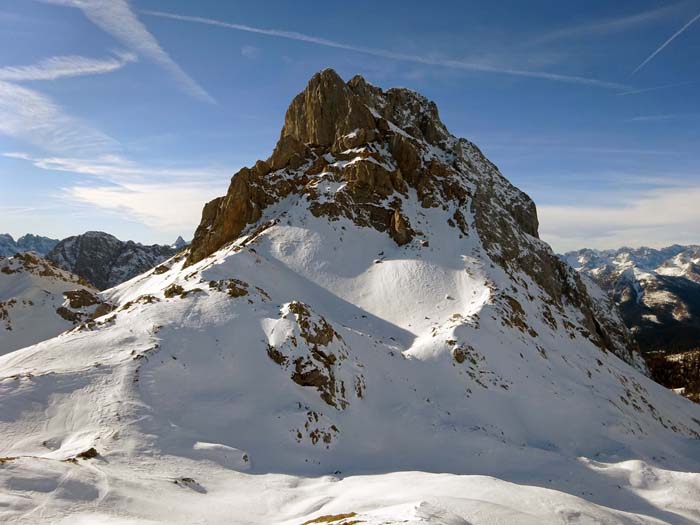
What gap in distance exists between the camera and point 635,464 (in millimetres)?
26953

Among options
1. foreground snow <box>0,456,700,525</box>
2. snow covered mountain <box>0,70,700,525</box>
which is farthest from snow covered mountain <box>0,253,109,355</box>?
foreground snow <box>0,456,700,525</box>

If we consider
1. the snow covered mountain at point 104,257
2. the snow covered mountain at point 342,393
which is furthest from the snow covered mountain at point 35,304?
the snow covered mountain at point 104,257

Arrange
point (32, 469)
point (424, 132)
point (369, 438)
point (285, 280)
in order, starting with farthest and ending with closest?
point (424, 132) < point (285, 280) < point (369, 438) < point (32, 469)

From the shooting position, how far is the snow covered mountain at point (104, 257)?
165 m

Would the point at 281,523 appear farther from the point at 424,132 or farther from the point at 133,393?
the point at 424,132

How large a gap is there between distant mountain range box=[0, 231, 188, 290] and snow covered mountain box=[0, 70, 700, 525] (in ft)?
397

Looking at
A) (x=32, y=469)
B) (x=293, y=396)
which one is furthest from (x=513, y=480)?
(x=32, y=469)

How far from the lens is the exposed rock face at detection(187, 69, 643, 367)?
57.0 metres

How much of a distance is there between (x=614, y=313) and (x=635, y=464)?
87821 millimetres

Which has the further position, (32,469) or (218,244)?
(218,244)

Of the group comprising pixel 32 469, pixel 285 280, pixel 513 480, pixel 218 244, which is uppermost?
pixel 218 244

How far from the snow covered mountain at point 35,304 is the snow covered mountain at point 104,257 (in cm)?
8925

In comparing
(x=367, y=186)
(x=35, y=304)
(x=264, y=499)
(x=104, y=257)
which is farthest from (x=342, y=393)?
(x=104, y=257)

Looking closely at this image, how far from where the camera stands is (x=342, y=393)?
2819cm
